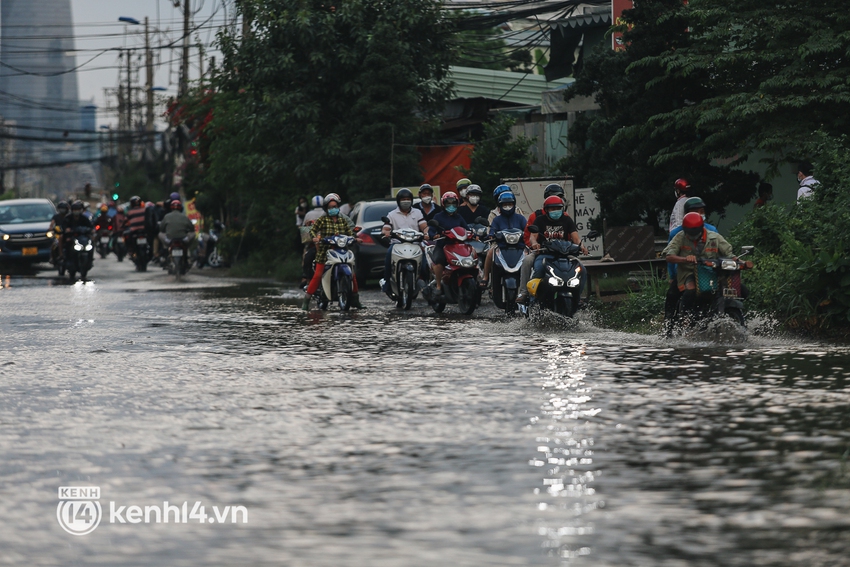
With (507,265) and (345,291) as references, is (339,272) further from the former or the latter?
(507,265)

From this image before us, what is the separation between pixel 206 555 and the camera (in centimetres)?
514

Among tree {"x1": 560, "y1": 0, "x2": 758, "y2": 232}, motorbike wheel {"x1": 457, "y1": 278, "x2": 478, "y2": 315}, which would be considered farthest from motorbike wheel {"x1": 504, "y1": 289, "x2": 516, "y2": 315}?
tree {"x1": 560, "y1": 0, "x2": 758, "y2": 232}

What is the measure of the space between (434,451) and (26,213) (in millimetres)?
33707

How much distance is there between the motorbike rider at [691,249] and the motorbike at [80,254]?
2054 cm

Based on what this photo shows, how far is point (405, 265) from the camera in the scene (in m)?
19.5

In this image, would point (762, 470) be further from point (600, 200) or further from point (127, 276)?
point (127, 276)

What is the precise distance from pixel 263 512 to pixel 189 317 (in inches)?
488

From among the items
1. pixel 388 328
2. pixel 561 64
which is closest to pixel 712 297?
pixel 388 328

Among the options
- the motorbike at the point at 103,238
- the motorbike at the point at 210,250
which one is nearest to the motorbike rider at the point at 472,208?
the motorbike at the point at 210,250

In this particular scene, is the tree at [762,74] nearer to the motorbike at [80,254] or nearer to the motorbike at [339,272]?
the motorbike at [339,272]

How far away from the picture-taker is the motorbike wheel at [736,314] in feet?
43.1

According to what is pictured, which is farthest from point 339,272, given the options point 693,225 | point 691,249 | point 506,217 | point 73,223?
point 73,223

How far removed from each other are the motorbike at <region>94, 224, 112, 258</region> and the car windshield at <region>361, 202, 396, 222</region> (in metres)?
24.7

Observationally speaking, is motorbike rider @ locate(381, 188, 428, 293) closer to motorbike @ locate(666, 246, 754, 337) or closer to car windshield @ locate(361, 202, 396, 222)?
car windshield @ locate(361, 202, 396, 222)
